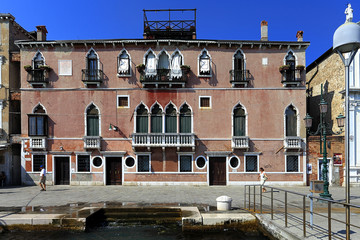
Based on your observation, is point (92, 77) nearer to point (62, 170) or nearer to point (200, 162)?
point (62, 170)

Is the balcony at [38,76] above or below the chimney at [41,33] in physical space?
below

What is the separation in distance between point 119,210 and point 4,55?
1845cm

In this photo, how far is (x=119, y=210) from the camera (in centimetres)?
1247

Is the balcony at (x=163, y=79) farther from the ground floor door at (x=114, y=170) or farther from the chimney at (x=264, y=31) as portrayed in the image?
the chimney at (x=264, y=31)

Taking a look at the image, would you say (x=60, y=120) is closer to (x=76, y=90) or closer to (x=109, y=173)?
(x=76, y=90)

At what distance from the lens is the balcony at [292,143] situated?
20203 mm

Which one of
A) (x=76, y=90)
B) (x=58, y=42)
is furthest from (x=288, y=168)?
(x=58, y=42)

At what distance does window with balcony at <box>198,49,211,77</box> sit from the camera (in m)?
20.9

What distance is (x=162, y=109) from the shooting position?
68.2ft

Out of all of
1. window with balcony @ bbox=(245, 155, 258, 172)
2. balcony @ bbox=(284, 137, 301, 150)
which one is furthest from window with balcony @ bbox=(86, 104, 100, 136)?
balcony @ bbox=(284, 137, 301, 150)

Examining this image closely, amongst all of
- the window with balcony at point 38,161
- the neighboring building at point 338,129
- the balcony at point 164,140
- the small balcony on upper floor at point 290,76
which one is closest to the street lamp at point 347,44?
the balcony at point 164,140

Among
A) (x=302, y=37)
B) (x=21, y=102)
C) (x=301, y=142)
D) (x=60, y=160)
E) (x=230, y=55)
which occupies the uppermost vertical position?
(x=302, y=37)

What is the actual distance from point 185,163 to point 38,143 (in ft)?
40.8

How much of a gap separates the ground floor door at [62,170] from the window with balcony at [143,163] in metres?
6.13
